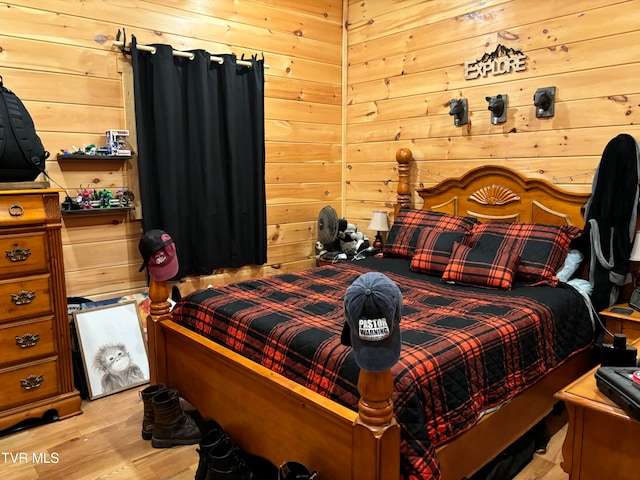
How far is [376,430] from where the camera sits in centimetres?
138

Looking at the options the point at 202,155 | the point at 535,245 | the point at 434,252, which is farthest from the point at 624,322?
the point at 202,155

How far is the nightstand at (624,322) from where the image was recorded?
2371mm

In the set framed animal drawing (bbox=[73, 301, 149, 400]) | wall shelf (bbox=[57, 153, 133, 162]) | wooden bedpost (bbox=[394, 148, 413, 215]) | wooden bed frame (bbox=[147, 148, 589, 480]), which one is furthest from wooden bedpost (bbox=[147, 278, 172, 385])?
wooden bedpost (bbox=[394, 148, 413, 215])

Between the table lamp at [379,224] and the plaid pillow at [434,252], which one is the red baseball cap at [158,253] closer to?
the plaid pillow at [434,252]

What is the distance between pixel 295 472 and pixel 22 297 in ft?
5.44

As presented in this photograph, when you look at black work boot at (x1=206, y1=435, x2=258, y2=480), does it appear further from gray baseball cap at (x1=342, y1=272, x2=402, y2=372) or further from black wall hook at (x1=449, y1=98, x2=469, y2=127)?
black wall hook at (x1=449, y1=98, x2=469, y2=127)

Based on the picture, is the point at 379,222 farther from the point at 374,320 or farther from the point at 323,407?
the point at 374,320

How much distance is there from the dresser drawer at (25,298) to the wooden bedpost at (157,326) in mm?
509

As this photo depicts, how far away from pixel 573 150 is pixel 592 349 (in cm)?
119

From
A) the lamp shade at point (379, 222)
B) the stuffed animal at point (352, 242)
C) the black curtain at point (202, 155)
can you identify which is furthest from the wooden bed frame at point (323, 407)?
the stuffed animal at point (352, 242)

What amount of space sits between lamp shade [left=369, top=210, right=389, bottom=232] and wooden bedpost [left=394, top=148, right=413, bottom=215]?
0.13 m

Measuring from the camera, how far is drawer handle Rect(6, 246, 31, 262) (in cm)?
229

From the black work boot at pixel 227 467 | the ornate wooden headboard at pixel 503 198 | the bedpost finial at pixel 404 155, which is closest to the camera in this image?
the black work boot at pixel 227 467

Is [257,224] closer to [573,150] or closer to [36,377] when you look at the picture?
[36,377]
